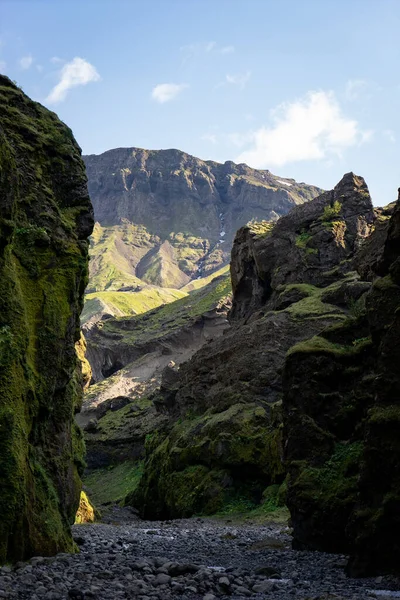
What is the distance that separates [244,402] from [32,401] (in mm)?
28296

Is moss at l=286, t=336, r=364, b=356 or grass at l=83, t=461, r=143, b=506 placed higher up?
moss at l=286, t=336, r=364, b=356

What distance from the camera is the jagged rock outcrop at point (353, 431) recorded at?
15312 millimetres

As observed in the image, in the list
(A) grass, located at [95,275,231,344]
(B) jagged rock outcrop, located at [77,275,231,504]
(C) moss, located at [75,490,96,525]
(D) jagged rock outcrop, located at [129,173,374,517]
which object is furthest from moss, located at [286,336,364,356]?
(A) grass, located at [95,275,231,344]

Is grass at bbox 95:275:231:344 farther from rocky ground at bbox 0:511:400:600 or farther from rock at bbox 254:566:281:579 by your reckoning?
rock at bbox 254:566:281:579

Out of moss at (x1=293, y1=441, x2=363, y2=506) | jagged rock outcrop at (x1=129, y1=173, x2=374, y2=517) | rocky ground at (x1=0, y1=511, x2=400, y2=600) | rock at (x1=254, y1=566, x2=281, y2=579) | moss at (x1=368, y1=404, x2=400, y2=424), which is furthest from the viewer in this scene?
jagged rock outcrop at (x1=129, y1=173, x2=374, y2=517)

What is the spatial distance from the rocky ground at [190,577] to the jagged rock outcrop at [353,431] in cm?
93

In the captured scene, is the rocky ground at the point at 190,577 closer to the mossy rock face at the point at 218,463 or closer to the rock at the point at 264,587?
the rock at the point at 264,587

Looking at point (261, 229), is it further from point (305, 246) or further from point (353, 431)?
point (353, 431)

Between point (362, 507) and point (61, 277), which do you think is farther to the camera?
point (61, 277)

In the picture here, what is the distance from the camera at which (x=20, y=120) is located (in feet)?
88.0

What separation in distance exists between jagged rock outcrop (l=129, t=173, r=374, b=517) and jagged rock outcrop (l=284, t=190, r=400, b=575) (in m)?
11.5

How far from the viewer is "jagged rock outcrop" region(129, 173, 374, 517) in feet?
134

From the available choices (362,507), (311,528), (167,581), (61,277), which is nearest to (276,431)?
(311,528)

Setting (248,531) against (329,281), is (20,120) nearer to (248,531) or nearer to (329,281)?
(248,531)
